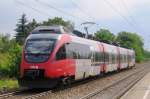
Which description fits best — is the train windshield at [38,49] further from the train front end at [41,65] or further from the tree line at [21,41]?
the tree line at [21,41]

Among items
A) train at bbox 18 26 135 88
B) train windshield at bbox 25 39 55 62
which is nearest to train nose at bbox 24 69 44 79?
train at bbox 18 26 135 88

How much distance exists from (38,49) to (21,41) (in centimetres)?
7163

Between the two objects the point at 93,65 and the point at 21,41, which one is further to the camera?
the point at 21,41

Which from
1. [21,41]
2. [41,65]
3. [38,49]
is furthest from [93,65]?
[21,41]

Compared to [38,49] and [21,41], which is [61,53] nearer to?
[38,49]

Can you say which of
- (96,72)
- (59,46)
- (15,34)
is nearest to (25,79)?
(59,46)

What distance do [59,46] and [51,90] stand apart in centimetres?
239

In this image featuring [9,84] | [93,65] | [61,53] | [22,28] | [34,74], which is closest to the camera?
[34,74]

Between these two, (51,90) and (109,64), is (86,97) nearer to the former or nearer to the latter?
(51,90)

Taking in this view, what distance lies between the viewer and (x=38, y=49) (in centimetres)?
2481

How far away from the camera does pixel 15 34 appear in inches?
4594

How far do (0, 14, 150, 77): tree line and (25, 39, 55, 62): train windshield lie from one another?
997cm

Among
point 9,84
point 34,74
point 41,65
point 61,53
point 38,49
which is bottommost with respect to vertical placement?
point 9,84

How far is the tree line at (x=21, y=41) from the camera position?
38.7 m
